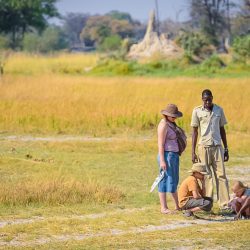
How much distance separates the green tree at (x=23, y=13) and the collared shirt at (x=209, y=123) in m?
47.0

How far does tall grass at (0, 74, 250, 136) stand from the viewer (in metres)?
20.4

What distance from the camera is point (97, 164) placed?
15.4 m

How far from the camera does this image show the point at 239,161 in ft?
52.4

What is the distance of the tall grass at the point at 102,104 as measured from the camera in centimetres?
2042

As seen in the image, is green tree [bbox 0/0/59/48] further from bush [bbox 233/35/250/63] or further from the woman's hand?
the woman's hand

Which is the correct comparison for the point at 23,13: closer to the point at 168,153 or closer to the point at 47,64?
the point at 47,64

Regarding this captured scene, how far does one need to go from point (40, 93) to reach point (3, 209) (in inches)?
556

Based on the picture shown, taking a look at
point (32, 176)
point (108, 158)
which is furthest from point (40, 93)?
point (32, 176)

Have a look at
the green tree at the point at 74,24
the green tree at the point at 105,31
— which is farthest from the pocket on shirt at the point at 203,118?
the green tree at the point at 74,24

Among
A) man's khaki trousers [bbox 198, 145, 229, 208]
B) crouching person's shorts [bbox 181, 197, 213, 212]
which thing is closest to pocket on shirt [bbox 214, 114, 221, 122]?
man's khaki trousers [bbox 198, 145, 229, 208]

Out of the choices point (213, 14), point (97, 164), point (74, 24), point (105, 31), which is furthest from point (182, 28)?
point (74, 24)

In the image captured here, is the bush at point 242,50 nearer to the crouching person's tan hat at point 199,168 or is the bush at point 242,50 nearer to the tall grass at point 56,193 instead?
the tall grass at point 56,193

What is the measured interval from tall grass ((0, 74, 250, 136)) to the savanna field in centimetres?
3

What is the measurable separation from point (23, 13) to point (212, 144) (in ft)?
165
